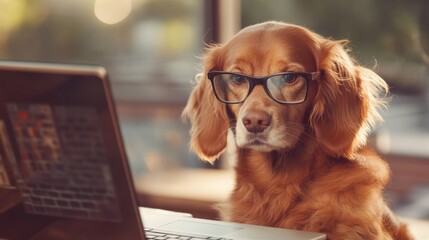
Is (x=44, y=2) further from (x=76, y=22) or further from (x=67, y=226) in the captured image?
(x=67, y=226)

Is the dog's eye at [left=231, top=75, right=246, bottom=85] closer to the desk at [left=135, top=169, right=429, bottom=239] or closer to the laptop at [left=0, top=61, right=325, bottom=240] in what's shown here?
the laptop at [left=0, top=61, right=325, bottom=240]

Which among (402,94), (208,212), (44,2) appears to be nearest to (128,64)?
(44,2)

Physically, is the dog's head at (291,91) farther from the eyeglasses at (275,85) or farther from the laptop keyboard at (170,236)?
the laptop keyboard at (170,236)

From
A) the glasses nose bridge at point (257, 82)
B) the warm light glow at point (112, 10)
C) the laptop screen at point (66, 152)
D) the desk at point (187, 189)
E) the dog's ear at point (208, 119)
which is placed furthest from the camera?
the warm light glow at point (112, 10)

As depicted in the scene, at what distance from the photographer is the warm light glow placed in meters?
3.85

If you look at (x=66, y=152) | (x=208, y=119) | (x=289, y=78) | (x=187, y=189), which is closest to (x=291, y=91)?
(x=289, y=78)

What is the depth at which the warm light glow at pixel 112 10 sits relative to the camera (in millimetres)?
3852

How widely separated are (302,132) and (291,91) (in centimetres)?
11

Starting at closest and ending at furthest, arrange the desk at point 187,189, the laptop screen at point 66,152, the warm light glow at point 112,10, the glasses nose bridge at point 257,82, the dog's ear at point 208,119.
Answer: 1. the laptop screen at point 66,152
2. the glasses nose bridge at point 257,82
3. the dog's ear at point 208,119
4. the desk at point 187,189
5. the warm light glow at point 112,10

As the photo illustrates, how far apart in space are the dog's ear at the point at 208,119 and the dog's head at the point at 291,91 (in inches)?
1.3

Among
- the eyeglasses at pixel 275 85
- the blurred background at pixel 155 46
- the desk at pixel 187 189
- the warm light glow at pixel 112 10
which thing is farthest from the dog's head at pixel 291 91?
the warm light glow at pixel 112 10

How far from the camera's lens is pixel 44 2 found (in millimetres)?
3963

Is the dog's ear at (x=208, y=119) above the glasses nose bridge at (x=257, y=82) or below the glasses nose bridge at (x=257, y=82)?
below

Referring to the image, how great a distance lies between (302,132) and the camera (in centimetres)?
148
